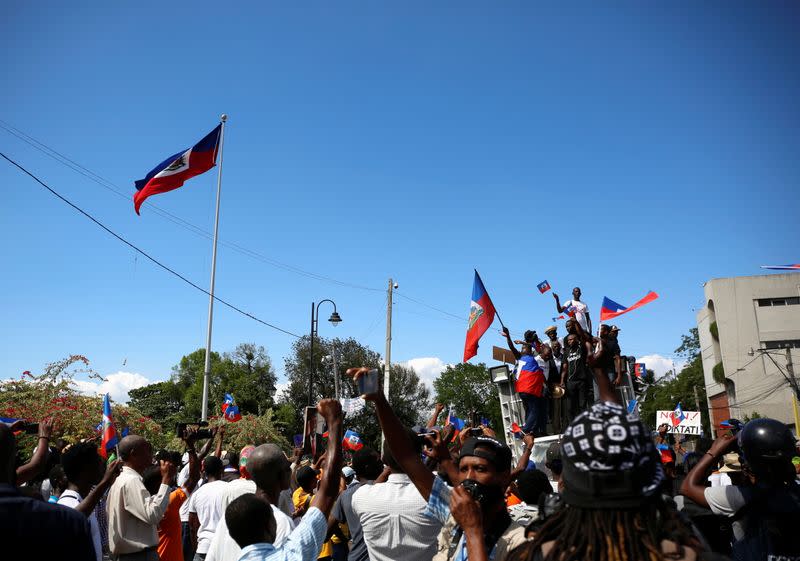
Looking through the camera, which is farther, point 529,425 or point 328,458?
point 529,425

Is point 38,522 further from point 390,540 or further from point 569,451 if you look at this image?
point 390,540

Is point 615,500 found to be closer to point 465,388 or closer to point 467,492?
point 467,492

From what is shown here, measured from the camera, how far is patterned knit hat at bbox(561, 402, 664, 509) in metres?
1.67

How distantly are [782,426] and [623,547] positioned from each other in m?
2.08

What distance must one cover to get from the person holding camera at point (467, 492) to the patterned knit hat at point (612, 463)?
71cm

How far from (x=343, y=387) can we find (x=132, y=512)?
43912 mm

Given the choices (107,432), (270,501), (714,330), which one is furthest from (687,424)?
(714,330)

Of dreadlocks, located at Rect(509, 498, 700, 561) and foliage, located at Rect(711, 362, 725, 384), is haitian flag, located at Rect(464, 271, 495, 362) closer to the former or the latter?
dreadlocks, located at Rect(509, 498, 700, 561)

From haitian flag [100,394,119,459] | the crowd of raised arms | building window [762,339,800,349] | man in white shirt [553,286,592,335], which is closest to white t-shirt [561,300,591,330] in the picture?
man in white shirt [553,286,592,335]

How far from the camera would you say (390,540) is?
4176 mm

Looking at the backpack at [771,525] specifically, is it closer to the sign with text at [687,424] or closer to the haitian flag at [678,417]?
the sign with text at [687,424]

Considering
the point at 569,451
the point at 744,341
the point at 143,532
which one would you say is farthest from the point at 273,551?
the point at 744,341

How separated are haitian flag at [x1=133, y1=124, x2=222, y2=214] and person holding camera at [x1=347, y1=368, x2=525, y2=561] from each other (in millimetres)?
13820

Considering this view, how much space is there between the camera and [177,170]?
669 inches
